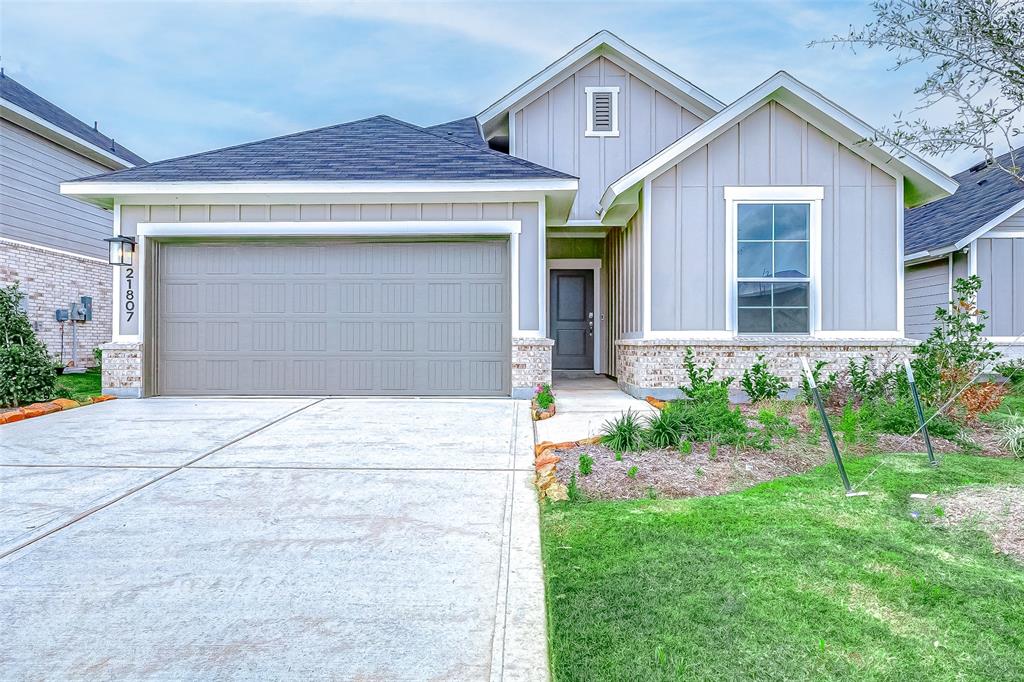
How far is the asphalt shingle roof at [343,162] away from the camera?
8.12m

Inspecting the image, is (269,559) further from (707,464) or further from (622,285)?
(622,285)

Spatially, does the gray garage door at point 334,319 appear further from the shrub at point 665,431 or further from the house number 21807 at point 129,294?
the shrub at point 665,431

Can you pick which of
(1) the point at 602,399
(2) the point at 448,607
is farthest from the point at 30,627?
(1) the point at 602,399

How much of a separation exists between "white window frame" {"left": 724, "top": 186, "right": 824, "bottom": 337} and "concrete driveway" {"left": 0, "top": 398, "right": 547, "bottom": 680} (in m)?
4.20

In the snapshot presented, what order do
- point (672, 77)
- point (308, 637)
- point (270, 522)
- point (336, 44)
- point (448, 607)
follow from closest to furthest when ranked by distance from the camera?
point (308, 637) < point (448, 607) < point (270, 522) < point (672, 77) < point (336, 44)

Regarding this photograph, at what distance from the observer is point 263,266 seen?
8516mm

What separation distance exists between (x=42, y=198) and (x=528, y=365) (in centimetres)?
1070

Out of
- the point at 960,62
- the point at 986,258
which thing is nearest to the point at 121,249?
the point at 960,62

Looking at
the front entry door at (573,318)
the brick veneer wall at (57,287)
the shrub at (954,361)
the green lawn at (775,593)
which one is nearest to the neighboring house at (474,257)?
the shrub at (954,361)

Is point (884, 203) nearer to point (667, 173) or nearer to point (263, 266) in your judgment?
point (667, 173)

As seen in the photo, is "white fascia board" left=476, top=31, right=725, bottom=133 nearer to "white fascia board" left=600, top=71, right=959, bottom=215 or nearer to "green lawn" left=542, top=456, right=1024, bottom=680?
"white fascia board" left=600, top=71, right=959, bottom=215

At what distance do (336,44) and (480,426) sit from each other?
1967 cm

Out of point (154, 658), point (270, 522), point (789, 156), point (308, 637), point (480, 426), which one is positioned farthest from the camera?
point (789, 156)

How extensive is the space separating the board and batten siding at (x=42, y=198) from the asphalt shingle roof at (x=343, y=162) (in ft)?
14.6
